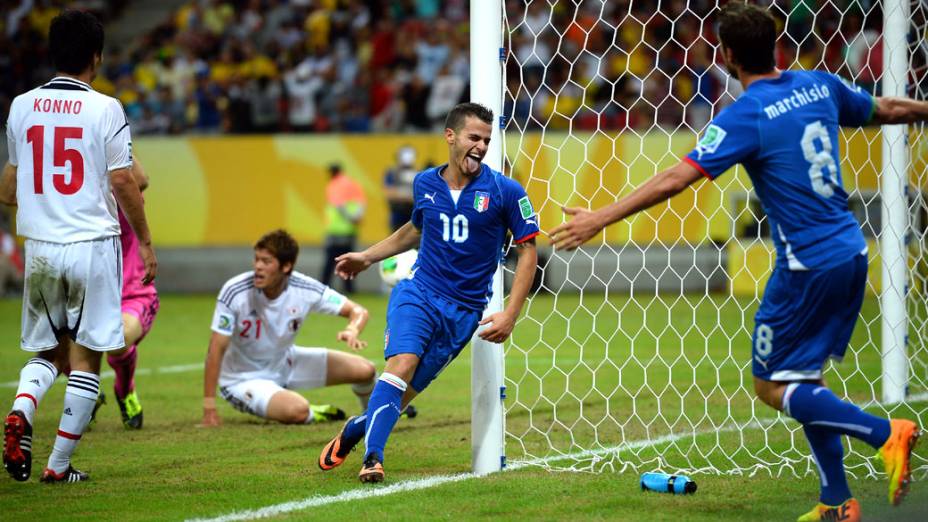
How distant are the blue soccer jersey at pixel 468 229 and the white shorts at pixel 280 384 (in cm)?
234

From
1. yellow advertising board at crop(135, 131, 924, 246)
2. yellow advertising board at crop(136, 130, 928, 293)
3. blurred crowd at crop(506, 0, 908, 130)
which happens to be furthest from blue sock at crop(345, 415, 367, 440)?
yellow advertising board at crop(135, 131, 924, 246)

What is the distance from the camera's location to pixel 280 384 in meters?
8.26

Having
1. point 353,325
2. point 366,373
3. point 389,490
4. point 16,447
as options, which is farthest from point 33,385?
point 366,373

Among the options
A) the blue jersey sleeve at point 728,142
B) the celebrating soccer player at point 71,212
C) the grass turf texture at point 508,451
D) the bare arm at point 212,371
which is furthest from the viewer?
the bare arm at point 212,371

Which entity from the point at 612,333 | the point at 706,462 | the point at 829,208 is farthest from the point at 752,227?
the point at 829,208

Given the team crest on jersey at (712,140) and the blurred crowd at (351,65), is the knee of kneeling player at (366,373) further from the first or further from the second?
the blurred crowd at (351,65)

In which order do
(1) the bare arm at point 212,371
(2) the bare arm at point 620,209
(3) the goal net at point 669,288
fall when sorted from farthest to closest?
(1) the bare arm at point 212,371
(3) the goal net at point 669,288
(2) the bare arm at point 620,209

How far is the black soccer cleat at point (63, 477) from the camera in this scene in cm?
586

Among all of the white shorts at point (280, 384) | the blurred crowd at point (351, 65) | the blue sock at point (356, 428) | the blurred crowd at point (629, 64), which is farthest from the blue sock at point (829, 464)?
the blurred crowd at point (351, 65)

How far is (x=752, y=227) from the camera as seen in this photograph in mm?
18172

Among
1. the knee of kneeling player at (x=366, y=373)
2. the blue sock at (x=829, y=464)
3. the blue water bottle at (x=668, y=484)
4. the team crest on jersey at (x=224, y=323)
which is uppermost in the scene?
the team crest on jersey at (x=224, y=323)

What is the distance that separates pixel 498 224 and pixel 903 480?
2371 millimetres

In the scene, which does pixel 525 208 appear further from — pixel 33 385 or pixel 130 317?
pixel 130 317

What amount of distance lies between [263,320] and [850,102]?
179 inches
